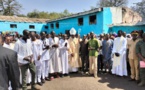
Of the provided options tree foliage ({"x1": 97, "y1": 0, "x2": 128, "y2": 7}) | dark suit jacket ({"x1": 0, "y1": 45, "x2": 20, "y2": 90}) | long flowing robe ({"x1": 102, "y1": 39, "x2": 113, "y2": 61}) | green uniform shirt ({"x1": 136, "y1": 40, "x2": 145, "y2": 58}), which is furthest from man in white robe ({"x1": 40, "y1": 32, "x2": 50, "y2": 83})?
tree foliage ({"x1": 97, "y1": 0, "x2": 128, "y2": 7})

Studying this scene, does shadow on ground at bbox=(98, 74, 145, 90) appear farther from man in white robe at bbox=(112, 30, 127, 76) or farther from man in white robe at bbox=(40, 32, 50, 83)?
man in white robe at bbox=(40, 32, 50, 83)

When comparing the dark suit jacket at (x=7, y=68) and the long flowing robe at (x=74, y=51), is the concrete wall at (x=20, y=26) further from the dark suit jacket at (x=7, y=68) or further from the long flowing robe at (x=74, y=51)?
the dark suit jacket at (x=7, y=68)

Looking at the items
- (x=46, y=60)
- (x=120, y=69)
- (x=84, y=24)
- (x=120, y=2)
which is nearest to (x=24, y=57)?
(x=46, y=60)

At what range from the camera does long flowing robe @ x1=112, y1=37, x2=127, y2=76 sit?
7852 millimetres

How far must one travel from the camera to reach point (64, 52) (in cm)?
848

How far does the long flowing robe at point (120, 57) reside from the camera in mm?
7852

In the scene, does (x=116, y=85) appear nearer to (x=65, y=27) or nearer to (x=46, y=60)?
(x=46, y=60)

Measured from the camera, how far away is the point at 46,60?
7777 mm

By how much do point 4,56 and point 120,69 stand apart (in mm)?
6277

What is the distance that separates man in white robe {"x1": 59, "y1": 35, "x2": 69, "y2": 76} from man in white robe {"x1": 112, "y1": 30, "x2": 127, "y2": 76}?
6.43 ft

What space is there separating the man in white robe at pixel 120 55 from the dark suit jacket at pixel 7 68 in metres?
5.84

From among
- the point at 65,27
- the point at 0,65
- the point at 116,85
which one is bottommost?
the point at 116,85

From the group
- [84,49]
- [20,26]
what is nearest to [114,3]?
[20,26]

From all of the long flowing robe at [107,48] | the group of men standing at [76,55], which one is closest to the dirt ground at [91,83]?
the group of men standing at [76,55]
